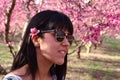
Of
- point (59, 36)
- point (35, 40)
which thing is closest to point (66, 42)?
point (59, 36)

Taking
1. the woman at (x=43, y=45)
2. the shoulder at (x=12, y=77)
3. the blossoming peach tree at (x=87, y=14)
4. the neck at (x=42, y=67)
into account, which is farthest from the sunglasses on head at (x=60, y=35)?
the blossoming peach tree at (x=87, y=14)

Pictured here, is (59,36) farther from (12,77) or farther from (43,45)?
(12,77)

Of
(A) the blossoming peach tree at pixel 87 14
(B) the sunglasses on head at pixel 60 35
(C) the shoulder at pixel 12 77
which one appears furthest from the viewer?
(A) the blossoming peach tree at pixel 87 14

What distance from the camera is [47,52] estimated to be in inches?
88.9

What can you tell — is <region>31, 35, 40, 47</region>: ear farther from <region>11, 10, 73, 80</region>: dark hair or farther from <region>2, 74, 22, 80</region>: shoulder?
<region>2, 74, 22, 80</region>: shoulder

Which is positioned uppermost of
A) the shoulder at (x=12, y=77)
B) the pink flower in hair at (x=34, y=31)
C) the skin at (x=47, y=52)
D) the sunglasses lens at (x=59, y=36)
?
the pink flower in hair at (x=34, y=31)

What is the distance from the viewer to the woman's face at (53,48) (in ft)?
7.30

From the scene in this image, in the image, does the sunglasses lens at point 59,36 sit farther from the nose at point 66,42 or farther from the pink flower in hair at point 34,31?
the pink flower in hair at point 34,31

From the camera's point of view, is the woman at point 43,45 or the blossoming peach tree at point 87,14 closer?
the woman at point 43,45

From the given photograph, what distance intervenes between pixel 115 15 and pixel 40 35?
747 centimetres

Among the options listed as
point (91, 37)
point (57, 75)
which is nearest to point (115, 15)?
point (91, 37)

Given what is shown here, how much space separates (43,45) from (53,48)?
0.28ft

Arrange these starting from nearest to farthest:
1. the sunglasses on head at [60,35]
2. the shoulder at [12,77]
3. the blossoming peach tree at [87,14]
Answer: the shoulder at [12,77]
the sunglasses on head at [60,35]
the blossoming peach tree at [87,14]

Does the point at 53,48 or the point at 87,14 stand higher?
the point at 53,48
